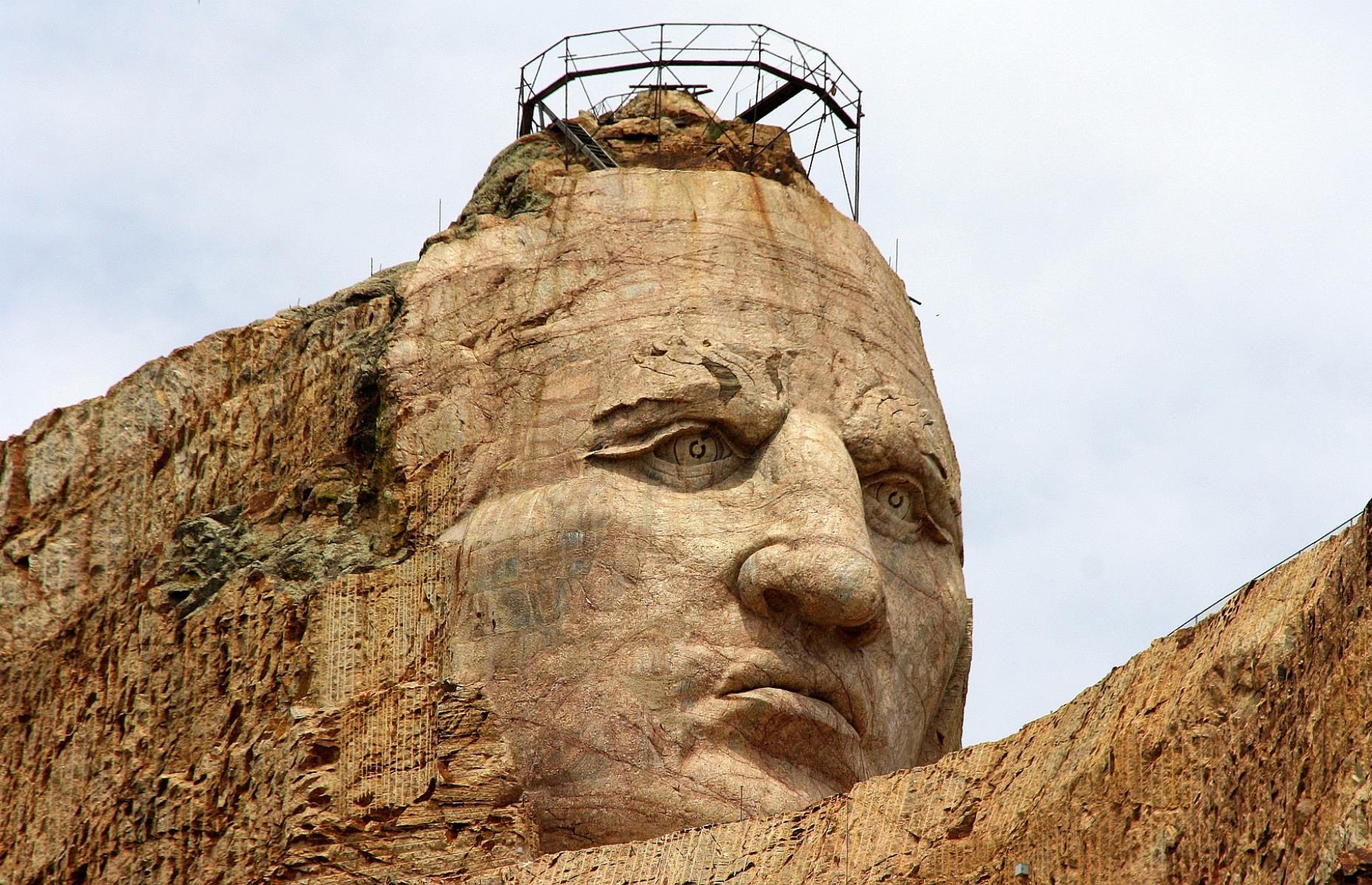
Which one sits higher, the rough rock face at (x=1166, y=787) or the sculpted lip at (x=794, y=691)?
the sculpted lip at (x=794, y=691)

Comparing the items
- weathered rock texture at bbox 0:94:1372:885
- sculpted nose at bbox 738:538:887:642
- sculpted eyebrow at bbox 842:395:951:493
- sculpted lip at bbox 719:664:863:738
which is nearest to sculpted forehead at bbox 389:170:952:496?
weathered rock texture at bbox 0:94:1372:885

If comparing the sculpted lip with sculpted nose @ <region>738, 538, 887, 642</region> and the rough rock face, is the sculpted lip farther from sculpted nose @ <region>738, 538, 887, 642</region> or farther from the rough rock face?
the rough rock face

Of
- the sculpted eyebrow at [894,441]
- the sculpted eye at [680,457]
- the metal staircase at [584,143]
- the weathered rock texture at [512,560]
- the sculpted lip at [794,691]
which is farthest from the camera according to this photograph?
the metal staircase at [584,143]

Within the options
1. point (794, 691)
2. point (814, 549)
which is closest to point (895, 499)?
point (814, 549)

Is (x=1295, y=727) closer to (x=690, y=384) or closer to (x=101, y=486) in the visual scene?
(x=690, y=384)

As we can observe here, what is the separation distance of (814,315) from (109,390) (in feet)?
16.0

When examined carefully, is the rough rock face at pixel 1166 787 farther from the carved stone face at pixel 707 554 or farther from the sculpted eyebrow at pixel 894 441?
the sculpted eyebrow at pixel 894 441

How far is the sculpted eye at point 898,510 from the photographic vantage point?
1691 cm

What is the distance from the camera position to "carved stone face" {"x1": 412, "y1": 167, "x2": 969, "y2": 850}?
1554 cm

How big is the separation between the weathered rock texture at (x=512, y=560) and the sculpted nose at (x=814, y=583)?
0.02 m

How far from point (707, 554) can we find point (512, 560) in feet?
3.68

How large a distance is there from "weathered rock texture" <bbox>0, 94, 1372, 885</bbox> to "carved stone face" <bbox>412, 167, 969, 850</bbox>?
2cm

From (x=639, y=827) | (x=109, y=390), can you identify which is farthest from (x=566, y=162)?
(x=639, y=827)

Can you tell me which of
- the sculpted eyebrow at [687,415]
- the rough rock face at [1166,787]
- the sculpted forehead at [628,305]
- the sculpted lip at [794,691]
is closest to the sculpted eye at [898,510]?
the sculpted forehead at [628,305]
